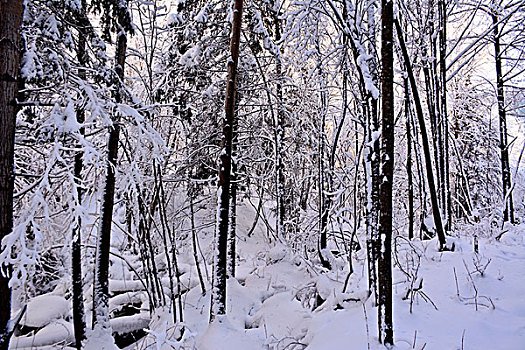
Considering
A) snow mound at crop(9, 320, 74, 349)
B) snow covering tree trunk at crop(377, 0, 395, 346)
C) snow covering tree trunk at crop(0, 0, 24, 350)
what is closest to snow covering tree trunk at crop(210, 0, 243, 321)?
snow covering tree trunk at crop(0, 0, 24, 350)

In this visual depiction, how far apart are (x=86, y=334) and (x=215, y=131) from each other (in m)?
5.61

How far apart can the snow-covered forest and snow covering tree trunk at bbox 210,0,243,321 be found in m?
0.03

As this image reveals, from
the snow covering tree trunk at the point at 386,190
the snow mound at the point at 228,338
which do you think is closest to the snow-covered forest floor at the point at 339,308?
the snow mound at the point at 228,338

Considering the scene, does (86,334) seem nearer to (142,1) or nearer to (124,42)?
(124,42)

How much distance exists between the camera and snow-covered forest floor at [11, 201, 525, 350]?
388 centimetres

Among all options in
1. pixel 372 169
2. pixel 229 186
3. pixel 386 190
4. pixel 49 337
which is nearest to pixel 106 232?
pixel 49 337

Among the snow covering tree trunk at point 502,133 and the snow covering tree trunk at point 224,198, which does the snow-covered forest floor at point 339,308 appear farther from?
the snow covering tree trunk at point 502,133

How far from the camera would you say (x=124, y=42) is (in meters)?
7.38

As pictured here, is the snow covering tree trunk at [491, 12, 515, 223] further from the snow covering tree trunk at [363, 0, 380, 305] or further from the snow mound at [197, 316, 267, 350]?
the snow mound at [197, 316, 267, 350]

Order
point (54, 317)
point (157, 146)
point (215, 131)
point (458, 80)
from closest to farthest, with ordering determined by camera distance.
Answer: point (157, 146) < point (54, 317) < point (215, 131) < point (458, 80)

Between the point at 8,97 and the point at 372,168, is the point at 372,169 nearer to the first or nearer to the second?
the point at 372,168

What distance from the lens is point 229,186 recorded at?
6.89 meters

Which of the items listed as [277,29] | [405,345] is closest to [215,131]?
[277,29]

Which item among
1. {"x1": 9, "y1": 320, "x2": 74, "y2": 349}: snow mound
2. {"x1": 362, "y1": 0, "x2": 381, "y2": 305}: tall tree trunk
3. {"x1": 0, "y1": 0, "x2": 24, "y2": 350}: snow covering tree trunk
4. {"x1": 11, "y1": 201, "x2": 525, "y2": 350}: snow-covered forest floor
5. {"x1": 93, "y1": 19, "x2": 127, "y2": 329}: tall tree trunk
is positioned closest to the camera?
{"x1": 11, "y1": 201, "x2": 525, "y2": 350}: snow-covered forest floor
